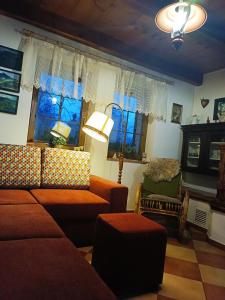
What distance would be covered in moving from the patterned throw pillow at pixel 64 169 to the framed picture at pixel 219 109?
224 centimetres

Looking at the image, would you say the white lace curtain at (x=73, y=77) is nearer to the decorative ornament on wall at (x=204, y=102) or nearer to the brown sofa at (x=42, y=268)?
the decorative ornament on wall at (x=204, y=102)

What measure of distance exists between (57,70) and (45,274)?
2561 millimetres

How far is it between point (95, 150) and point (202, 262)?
190 cm

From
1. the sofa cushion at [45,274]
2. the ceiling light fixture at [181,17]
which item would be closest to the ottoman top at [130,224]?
the sofa cushion at [45,274]

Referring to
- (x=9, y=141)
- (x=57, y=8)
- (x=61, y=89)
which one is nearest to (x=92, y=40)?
(x=57, y=8)

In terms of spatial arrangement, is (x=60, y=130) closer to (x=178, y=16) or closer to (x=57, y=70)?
(x=57, y=70)

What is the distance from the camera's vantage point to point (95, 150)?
3332 mm

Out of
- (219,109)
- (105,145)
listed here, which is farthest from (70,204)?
(219,109)

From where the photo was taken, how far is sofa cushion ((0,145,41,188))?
2.43 m

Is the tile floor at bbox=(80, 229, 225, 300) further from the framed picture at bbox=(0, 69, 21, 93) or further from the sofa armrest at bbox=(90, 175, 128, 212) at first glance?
the framed picture at bbox=(0, 69, 21, 93)

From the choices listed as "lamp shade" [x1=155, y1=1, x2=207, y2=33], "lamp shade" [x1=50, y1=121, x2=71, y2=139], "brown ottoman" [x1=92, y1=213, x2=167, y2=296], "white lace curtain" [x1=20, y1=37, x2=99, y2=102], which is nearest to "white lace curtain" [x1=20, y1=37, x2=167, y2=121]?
"white lace curtain" [x1=20, y1=37, x2=99, y2=102]

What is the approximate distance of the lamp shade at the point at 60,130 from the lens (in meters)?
3.10

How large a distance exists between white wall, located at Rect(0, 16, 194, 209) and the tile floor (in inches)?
50.1

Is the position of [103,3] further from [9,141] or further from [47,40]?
[9,141]
